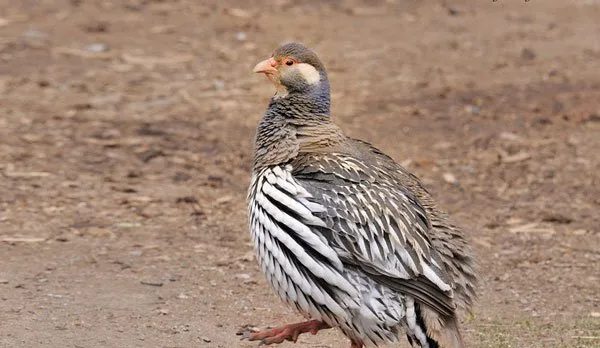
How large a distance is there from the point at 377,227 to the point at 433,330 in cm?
67

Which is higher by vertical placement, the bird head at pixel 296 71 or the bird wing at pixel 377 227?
the bird head at pixel 296 71

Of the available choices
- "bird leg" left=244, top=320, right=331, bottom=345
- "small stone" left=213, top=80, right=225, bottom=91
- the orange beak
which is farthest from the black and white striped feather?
"small stone" left=213, top=80, right=225, bottom=91

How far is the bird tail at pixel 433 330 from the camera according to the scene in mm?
6844

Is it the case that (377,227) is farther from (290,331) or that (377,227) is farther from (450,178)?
(450,178)

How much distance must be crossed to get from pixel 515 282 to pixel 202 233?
8.50 feet

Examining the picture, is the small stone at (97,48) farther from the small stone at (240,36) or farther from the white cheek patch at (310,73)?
the white cheek patch at (310,73)

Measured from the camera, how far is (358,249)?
686 cm

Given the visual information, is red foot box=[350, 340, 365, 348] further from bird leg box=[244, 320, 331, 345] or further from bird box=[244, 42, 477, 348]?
bird leg box=[244, 320, 331, 345]

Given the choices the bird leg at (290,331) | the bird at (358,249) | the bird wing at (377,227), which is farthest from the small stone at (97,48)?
the bird wing at (377,227)

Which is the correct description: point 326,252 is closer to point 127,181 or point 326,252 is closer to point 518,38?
point 127,181

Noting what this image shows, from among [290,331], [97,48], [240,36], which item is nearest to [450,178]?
[290,331]

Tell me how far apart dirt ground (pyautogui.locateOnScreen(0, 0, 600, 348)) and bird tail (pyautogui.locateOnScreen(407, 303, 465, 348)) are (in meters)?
1.03

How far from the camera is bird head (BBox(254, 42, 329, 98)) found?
7938mm

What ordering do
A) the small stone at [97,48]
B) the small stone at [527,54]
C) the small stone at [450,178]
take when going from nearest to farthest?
the small stone at [450,178] → the small stone at [97,48] → the small stone at [527,54]
